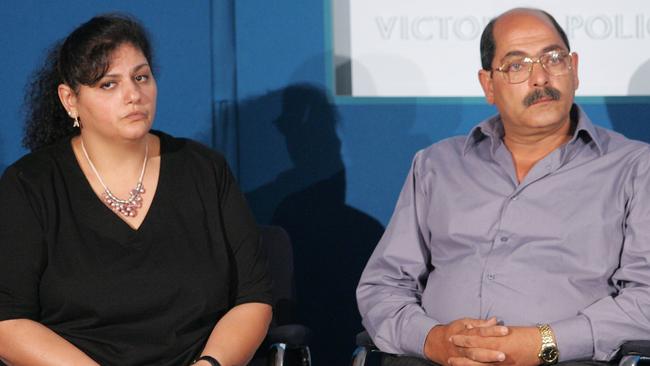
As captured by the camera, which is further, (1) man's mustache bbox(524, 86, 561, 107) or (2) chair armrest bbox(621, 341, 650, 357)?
(1) man's mustache bbox(524, 86, 561, 107)

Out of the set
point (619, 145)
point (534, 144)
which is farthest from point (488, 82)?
point (619, 145)

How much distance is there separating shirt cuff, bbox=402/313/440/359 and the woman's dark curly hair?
110 cm

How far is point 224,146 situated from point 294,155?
28 cm

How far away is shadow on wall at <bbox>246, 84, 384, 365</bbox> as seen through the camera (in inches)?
157

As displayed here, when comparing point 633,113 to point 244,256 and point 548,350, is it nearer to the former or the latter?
point 548,350

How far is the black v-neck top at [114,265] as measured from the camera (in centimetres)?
276

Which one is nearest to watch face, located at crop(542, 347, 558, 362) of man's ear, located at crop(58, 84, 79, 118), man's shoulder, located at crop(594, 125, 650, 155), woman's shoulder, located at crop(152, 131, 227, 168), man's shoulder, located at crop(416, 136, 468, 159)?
man's shoulder, located at crop(594, 125, 650, 155)

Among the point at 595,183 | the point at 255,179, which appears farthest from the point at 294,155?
the point at 595,183

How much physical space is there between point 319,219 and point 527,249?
4.09ft

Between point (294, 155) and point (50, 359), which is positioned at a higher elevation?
point (294, 155)

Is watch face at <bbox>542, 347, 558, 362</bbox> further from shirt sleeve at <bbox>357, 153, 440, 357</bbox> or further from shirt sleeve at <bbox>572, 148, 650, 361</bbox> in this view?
shirt sleeve at <bbox>357, 153, 440, 357</bbox>

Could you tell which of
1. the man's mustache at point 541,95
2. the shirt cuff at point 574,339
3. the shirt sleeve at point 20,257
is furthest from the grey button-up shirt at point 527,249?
the shirt sleeve at point 20,257

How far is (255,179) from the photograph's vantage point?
13.2ft

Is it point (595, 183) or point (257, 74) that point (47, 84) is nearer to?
point (257, 74)
